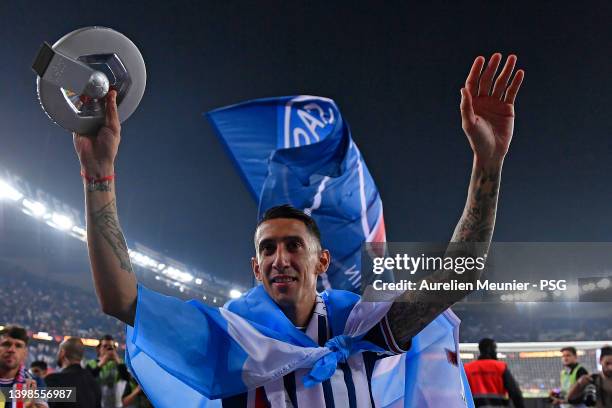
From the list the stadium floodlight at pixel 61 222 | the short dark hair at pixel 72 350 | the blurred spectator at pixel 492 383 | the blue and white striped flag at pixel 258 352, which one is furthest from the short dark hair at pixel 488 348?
the stadium floodlight at pixel 61 222

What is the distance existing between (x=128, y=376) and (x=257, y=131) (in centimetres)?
435

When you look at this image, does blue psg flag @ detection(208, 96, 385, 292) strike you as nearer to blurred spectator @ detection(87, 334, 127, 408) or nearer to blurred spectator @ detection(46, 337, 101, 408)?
blurred spectator @ detection(46, 337, 101, 408)

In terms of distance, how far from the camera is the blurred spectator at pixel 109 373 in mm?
8453

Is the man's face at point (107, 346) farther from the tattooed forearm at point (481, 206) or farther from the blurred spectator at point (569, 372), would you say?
the tattooed forearm at point (481, 206)

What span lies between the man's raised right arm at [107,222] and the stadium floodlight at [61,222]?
103 feet

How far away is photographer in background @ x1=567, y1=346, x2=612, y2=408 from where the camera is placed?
6.89 m

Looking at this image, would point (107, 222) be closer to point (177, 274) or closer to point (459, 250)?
point (459, 250)

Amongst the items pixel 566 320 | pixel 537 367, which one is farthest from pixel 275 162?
pixel 566 320

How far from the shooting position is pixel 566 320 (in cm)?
2795

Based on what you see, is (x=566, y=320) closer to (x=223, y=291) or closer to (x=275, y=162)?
(x=275, y=162)

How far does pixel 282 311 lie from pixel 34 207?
101 ft

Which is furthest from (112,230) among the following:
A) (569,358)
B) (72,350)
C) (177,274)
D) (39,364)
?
(177,274)

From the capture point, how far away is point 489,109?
2502 mm

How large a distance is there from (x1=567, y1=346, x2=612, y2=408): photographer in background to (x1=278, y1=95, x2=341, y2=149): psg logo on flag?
4.03 metres
